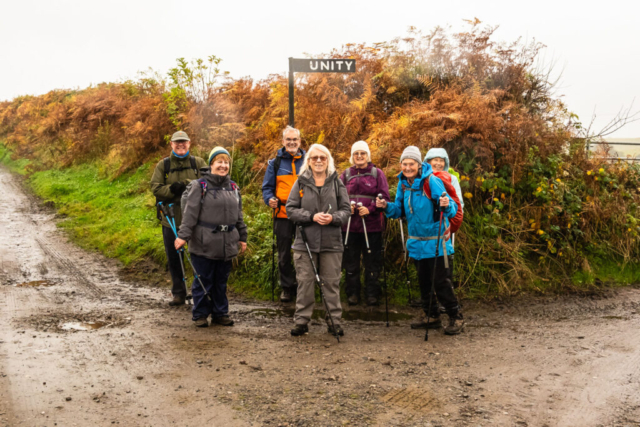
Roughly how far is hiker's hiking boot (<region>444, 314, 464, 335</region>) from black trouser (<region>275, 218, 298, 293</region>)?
2333 mm

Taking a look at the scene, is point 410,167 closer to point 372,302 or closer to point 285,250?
point 372,302

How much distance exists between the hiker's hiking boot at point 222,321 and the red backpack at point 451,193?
9.29 feet

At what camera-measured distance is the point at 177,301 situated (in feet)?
23.7

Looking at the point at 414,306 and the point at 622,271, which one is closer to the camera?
the point at 414,306

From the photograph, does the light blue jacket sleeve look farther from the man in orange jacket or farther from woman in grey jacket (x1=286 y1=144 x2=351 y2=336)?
the man in orange jacket

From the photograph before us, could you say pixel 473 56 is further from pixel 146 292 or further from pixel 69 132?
pixel 69 132

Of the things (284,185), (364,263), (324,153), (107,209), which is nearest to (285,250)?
(284,185)

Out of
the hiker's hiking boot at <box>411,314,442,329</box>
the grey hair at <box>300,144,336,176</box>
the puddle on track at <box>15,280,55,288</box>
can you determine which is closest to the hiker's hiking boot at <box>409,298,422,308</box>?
the hiker's hiking boot at <box>411,314,442,329</box>

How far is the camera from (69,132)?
72.5ft

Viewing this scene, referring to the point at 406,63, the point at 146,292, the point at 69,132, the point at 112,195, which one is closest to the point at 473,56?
the point at 406,63

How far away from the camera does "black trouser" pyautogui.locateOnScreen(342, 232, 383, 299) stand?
7105 mm

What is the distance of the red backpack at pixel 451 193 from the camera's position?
5996 mm

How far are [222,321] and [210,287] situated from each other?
0.44m

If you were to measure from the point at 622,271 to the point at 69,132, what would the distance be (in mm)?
21122
